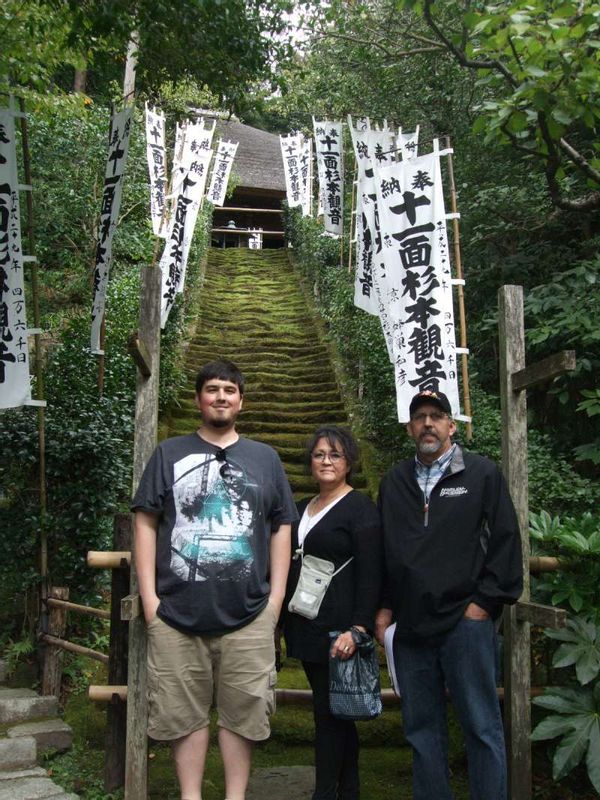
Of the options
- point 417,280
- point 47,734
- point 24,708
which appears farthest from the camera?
point 417,280

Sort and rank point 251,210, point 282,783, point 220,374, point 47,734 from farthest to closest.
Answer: point 251,210 < point 47,734 < point 282,783 < point 220,374

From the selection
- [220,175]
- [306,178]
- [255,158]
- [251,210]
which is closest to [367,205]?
[306,178]

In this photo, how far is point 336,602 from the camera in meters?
3.12

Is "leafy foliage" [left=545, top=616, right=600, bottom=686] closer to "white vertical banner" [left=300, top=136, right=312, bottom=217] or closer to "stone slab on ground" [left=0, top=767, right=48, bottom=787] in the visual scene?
"stone slab on ground" [left=0, top=767, right=48, bottom=787]

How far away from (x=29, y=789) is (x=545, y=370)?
3.14m

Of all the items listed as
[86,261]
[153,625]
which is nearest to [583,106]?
[153,625]

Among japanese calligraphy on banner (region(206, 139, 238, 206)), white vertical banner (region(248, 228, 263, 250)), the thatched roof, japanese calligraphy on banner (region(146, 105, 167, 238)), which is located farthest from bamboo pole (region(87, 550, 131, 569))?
white vertical banner (region(248, 228, 263, 250))

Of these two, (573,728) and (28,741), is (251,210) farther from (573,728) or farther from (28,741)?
(573,728)

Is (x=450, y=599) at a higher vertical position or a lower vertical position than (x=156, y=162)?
lower

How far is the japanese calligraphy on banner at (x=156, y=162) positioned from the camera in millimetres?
10570

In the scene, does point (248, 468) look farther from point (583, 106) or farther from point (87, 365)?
point (87, 365)

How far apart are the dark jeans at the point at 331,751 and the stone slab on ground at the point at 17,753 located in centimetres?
187

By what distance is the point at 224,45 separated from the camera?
201 inches

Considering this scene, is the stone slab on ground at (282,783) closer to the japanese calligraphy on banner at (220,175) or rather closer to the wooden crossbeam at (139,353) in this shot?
the wooden crossbeam at (139,353)
